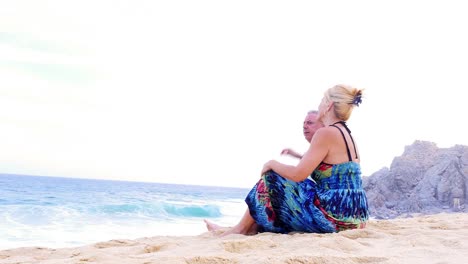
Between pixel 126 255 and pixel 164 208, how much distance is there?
16.9 meters

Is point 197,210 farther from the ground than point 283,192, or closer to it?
closer to it

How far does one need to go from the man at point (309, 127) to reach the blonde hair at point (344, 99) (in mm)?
424

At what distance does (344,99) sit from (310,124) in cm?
60

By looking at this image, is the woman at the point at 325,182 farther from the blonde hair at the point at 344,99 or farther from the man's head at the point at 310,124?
the man's head at the point at 310,124

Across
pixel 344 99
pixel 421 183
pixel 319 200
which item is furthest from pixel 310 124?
pixel 421 183

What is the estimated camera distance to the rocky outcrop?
19.4 meters

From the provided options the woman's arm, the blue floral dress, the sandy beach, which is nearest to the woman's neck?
the woman's arm

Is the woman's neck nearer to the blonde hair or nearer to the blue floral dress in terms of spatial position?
the blonde hair

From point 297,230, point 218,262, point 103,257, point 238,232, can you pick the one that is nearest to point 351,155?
point 297,230

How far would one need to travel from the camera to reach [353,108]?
3.24 m

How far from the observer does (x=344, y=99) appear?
3199 mm

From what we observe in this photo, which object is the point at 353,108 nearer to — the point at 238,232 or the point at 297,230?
the point at 297,230

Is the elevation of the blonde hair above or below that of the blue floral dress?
above

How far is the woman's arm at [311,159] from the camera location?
3121mm
